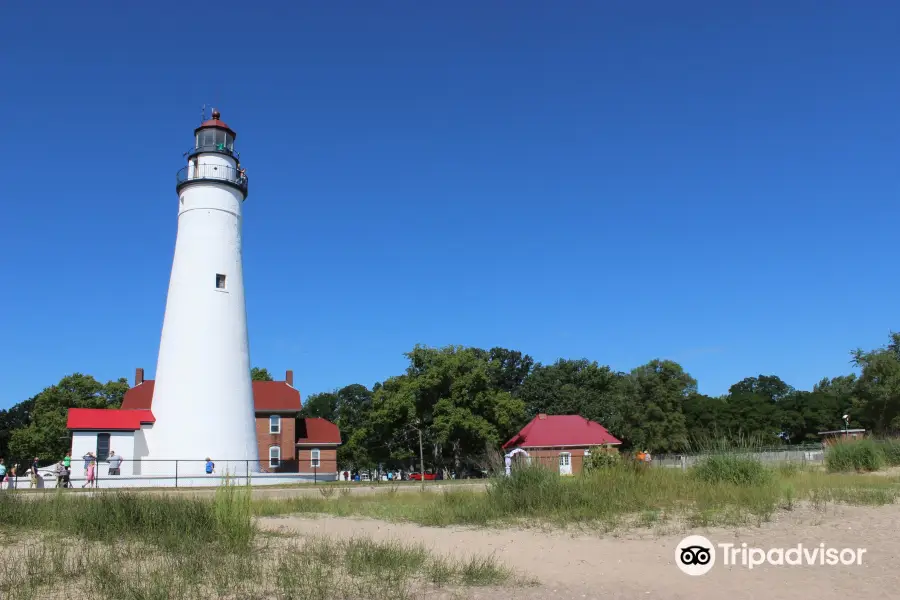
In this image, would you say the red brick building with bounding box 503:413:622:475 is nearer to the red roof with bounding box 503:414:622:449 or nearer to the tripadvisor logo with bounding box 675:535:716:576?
the red roof with bounding box 503:414:622:449

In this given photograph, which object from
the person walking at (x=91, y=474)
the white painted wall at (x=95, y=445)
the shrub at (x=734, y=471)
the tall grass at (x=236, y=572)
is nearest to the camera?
the tall grass at (x=236, y=572)

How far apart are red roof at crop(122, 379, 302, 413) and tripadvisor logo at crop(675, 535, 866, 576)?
37.7m

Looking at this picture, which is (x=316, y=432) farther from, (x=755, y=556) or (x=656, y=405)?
(x=755, y=556)

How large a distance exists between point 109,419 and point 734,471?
28011 mm

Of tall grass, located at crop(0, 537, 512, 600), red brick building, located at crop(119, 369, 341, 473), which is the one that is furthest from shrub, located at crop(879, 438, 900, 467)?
red brick building, located at crop(119, 369, 341, 473)

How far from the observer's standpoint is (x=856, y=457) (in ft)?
80.2

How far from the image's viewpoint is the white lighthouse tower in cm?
3155

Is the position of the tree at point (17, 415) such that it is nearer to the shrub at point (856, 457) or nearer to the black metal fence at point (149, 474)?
the black metal fence at point (149, 474)

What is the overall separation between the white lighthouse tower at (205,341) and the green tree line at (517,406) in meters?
12.9

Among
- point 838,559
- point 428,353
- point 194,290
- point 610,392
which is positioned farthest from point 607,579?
point 610,392

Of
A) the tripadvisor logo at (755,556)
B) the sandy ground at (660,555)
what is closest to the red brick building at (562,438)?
the sandy ground at (660,555)

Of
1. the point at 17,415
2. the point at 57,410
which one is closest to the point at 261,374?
the point at 57,410

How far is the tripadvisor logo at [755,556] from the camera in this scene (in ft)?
34.7

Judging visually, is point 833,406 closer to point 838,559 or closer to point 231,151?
point 231,151
